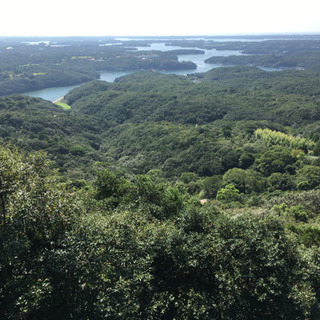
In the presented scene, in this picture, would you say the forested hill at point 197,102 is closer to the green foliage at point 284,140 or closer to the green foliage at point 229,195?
the green foliage at point 284,140

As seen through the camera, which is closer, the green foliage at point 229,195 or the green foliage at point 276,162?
the green foliage at point 229,195

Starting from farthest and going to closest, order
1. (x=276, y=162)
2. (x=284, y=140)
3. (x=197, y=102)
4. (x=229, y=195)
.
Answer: (x=197, y=102)
(x=284, y=140)
(x=276, y=162)
(x=229, y=195)

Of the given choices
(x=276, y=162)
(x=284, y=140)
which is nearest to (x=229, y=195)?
(x=276, y=162)

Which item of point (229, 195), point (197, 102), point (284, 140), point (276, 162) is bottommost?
point (229, 195)

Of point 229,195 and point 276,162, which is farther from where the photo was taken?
point 276,162

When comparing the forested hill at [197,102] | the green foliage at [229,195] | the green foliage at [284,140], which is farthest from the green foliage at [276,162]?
the forested hill at [197,102]

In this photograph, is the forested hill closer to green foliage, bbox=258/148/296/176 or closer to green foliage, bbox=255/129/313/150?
green foliage, bbox=255/129/313/150

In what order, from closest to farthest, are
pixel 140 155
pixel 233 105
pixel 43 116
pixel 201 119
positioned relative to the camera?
1. pixel 140 155
2. pixel 43 116
3. pixel 201 119
4. pixel 233 105

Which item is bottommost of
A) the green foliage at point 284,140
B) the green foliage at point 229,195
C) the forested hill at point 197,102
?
the green foliage at point 229,195

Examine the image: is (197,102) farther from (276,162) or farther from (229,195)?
(229,195)

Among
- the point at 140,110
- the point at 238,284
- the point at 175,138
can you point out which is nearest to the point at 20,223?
the point at 238,284

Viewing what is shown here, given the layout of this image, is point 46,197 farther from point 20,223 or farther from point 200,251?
point 200,251
